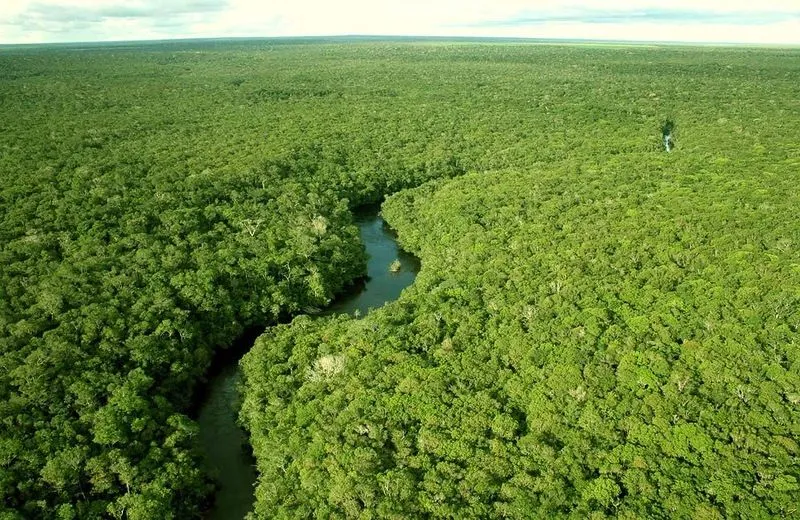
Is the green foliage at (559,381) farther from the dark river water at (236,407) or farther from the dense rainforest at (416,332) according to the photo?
the dark river water at (236,407)

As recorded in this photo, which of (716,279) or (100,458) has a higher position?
(716,279)

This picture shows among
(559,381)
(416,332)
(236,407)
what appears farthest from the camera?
(416,332)

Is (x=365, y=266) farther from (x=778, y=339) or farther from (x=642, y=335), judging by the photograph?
(x=778, y=339)

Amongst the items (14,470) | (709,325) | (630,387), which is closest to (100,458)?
(14,470)

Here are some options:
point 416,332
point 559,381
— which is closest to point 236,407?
point 416,332

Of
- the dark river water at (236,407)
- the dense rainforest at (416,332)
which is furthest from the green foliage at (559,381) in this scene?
the dark river water at (236,407)

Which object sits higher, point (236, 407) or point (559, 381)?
point (559, 381)

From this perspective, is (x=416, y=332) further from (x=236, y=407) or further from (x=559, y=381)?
(x=236, y=407)
